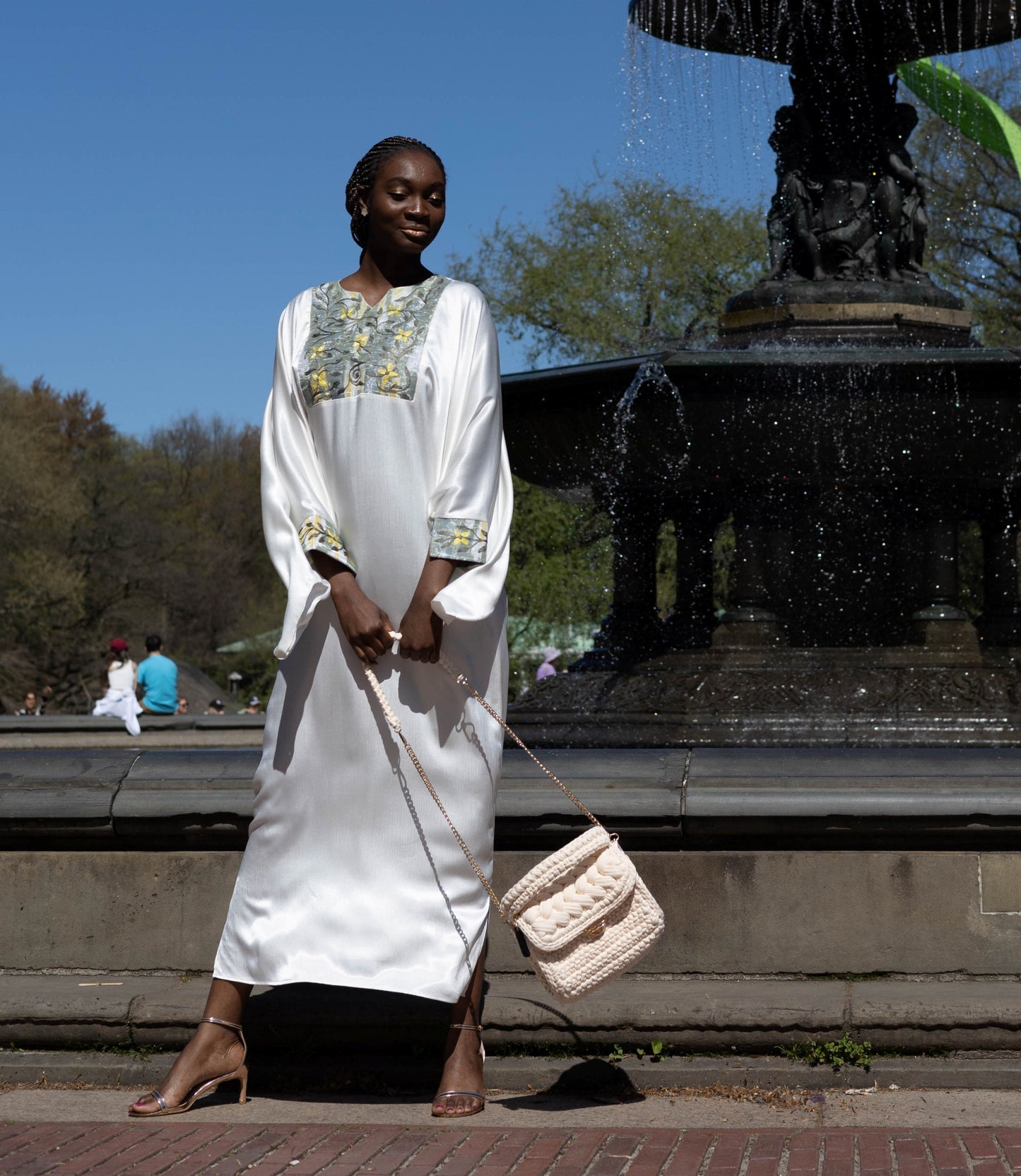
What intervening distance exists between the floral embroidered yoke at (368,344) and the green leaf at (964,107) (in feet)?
31.9

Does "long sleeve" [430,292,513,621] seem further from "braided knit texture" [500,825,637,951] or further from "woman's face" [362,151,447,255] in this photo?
"braided knit texture" [500,825,637,951]

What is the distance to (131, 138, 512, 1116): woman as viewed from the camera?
12.7ft

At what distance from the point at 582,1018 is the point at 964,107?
13364mm

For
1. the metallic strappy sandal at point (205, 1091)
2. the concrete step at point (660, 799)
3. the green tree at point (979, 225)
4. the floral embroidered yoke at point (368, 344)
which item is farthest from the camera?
the green tree at point (979, 225)

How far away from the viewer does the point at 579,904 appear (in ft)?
12.1

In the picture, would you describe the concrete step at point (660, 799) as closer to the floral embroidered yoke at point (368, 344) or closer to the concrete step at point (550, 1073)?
the concrete step at point (550, 1073)

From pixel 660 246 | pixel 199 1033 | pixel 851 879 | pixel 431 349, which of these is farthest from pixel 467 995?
pixel 660 246

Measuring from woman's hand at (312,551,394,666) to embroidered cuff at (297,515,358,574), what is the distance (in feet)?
0.06

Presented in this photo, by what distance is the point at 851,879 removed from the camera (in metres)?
4.43

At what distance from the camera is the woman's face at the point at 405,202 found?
4066 mm

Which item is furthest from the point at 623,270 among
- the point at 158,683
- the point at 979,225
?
the point at 158,683

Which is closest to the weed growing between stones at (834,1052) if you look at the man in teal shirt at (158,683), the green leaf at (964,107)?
the green leaf at (964,107)

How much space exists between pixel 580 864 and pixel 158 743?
22.8ft

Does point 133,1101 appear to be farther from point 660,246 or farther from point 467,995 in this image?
point 660,246
